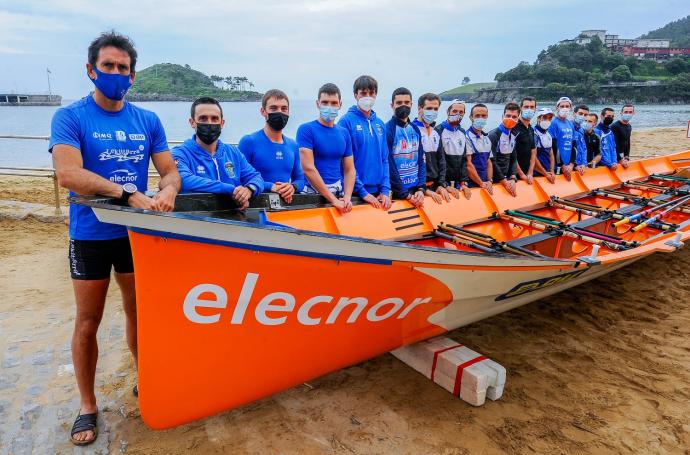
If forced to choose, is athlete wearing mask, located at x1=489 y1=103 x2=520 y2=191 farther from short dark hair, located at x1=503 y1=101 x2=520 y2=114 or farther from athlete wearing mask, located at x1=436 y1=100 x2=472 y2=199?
athlete wearing mask, located at x1=436 y1=100 x2=472 y2=199

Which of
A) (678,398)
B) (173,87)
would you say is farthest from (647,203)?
(173,87)

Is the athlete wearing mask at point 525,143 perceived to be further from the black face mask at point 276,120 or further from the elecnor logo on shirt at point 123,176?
the elecnor logo on shirt at point 123,176

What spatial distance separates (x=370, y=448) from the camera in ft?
7.91

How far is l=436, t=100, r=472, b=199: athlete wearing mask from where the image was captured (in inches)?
186

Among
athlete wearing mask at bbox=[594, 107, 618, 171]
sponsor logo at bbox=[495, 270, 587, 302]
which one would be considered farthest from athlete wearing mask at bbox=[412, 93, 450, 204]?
athlete wearing mask at bbox=[594, 107, 618, 171]

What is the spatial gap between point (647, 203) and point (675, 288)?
1111 mm

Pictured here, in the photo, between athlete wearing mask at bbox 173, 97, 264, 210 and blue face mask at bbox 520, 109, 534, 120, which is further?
blue face mask at bbox 520, 109, 534, 120

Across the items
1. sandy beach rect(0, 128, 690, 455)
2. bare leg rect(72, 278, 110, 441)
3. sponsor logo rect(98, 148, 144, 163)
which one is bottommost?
sandy beach rect(0, 128, 690, 455)

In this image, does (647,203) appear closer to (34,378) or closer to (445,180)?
(445,180)

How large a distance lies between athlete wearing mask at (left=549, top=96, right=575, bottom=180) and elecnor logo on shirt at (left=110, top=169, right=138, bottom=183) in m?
5.87

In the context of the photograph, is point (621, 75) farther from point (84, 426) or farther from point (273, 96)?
point (84, 426)

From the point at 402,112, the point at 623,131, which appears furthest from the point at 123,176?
the point at 623,131

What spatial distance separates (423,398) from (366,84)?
252 centimetres

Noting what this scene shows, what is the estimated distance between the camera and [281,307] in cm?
226
